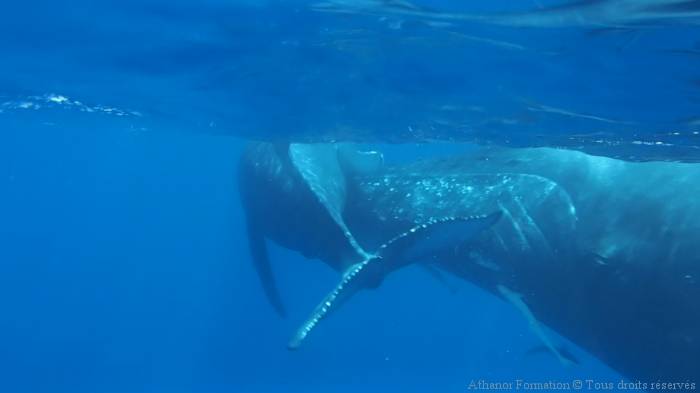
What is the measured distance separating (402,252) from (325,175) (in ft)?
12.5

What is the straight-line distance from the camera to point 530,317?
10.4m

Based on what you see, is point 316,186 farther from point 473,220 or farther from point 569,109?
point 569,109

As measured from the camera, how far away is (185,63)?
1209cm

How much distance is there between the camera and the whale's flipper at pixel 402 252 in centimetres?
990

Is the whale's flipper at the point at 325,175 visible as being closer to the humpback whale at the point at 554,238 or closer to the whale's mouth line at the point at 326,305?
the humpback whale at the point at 554,238

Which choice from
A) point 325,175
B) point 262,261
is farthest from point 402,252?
point 262,261

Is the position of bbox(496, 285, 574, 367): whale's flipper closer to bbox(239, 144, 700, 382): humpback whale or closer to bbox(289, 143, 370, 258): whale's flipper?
bbox(239, 144, 700, 382): humpback whale

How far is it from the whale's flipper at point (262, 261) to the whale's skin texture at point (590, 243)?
507 centimetres

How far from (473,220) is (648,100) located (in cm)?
444

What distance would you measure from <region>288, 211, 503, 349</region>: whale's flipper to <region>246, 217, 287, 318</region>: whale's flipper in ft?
21.3

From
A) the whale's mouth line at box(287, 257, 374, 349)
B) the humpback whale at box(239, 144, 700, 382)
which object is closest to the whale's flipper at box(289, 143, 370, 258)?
the humpback whale at box(239, 144, 700, 382)

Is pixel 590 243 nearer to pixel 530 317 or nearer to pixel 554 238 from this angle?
pixel 554 238

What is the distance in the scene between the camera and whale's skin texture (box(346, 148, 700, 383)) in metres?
8.80

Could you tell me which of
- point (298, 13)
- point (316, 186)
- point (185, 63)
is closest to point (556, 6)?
point (298, 13)
